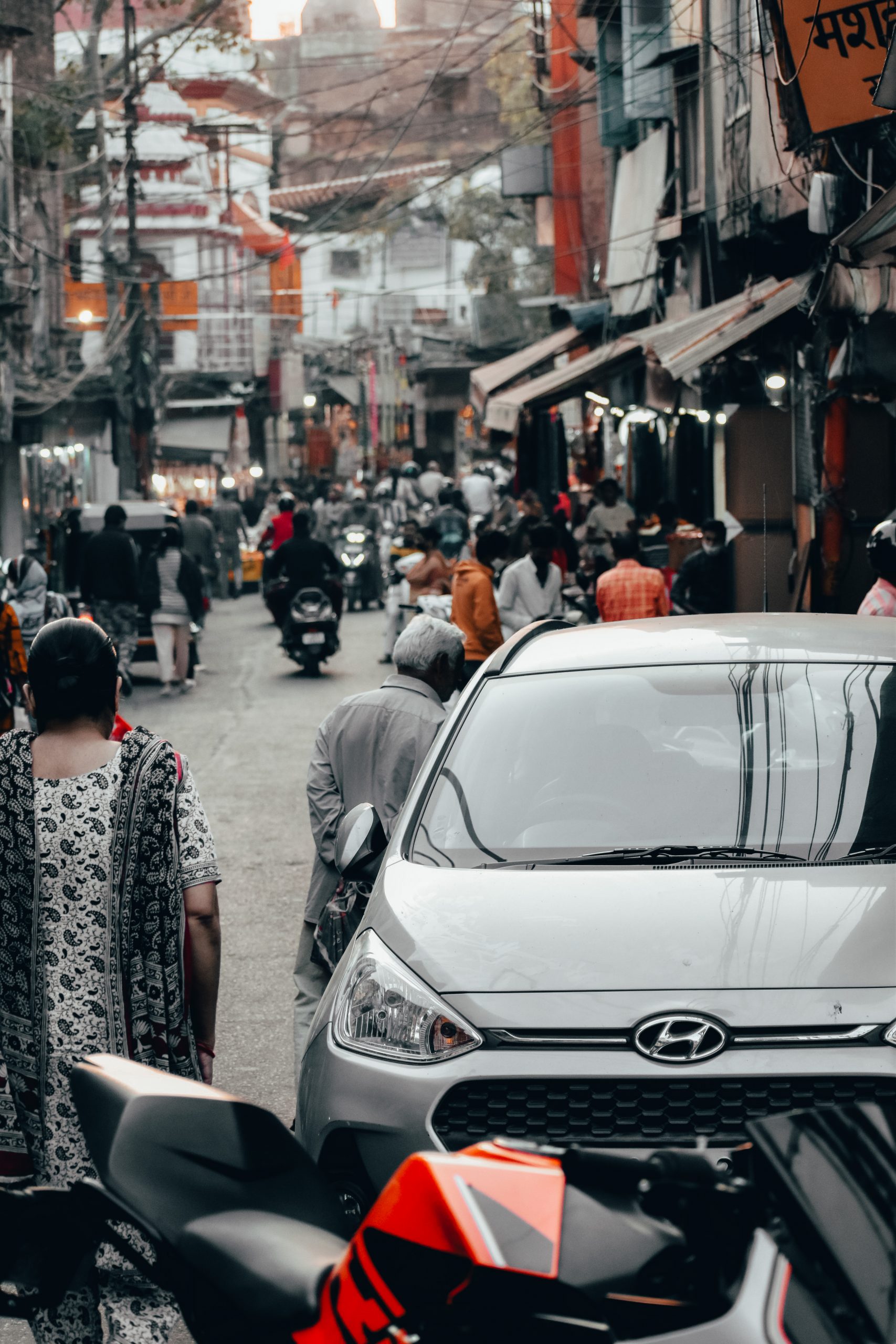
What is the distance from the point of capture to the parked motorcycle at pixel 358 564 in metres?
27.5

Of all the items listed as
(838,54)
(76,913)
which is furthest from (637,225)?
(76,913)

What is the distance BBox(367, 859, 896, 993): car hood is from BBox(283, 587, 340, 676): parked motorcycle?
14915 millimetres

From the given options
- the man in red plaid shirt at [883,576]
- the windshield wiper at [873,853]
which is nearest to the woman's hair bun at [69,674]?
the windshield wiper at [873,853]

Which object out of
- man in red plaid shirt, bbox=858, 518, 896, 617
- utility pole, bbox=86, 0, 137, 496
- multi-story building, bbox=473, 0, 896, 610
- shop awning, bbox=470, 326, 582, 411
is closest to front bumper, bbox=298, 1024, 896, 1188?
multi-story building, bbox=473, 0, 896, 610

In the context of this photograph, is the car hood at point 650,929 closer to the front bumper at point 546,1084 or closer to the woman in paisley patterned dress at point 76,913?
the front bumper at point 546,1084

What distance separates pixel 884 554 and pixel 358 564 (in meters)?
20.0

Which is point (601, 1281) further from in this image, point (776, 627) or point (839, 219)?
point (839, 219)

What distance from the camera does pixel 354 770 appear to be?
19.0 ft

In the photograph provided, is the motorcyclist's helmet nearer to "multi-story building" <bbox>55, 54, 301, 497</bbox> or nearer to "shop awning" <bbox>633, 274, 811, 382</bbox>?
"shop awning" <bbox>633, 274, 811, 382</bbox>

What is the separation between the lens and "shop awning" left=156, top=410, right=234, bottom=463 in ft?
155

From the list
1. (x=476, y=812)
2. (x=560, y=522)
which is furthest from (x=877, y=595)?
(x=560, y=522)

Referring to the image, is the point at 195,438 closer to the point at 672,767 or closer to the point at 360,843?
the point at 360,843

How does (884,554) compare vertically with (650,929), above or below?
above

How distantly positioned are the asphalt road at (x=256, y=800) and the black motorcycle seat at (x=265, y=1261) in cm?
227
